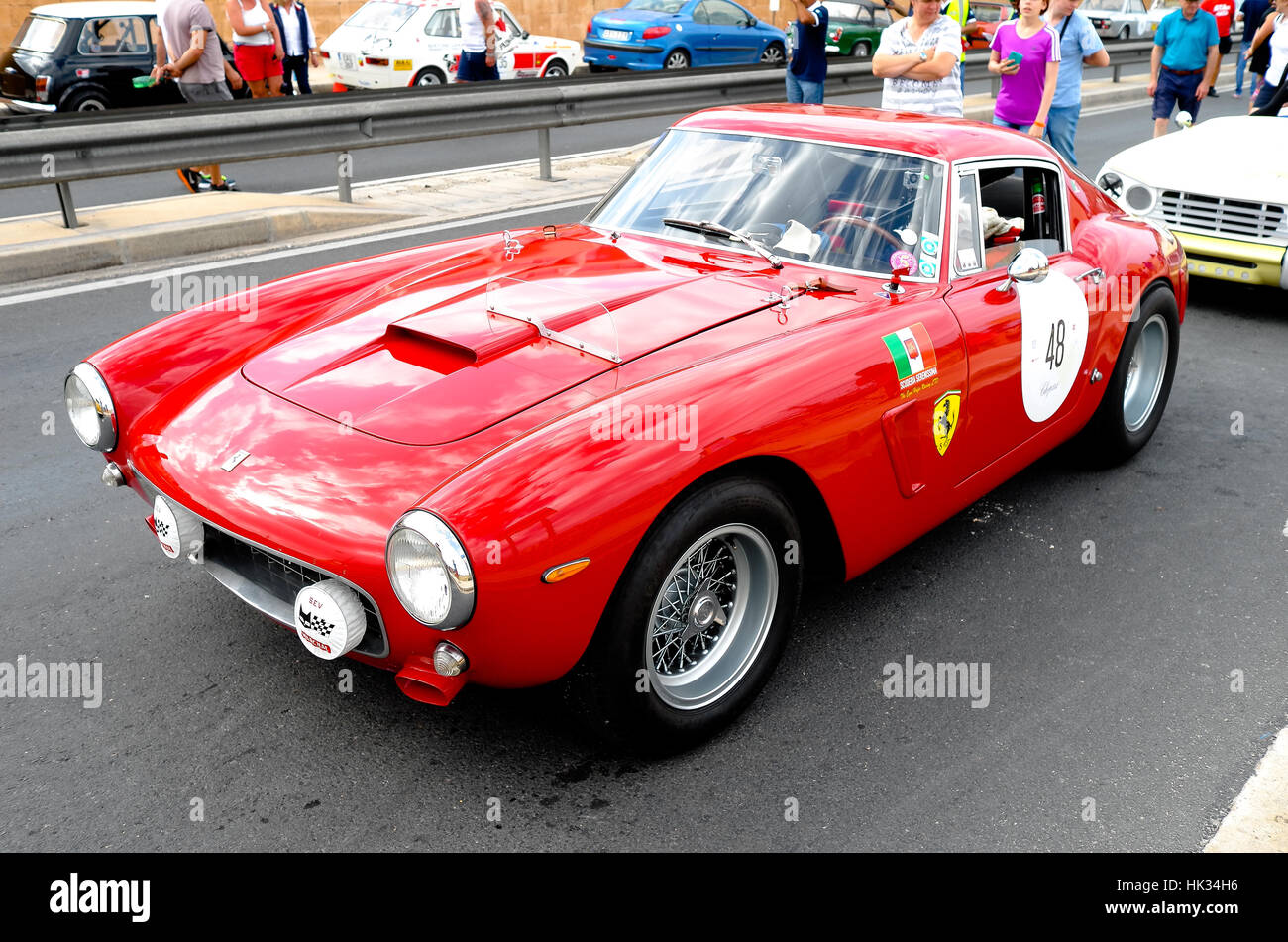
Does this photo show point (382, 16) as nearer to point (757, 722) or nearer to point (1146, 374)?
point (1146, 374)

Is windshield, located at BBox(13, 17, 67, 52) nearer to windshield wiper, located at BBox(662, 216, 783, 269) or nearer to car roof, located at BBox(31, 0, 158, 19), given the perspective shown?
car roof, located at BBox(31, 0, 158, 19)

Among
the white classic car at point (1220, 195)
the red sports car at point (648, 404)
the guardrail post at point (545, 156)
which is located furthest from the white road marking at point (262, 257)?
the white classic car at point (1220, 195)

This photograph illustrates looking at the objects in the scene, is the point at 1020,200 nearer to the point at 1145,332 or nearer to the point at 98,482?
the point at 1145,332

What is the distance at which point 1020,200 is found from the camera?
14.4 feet

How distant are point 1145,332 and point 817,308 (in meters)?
2.23

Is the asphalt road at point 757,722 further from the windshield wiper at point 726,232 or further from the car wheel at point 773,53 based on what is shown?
the car wheel at point 773,53

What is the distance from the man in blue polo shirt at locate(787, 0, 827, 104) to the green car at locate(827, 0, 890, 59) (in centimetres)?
1345

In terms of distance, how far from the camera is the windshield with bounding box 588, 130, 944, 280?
3.74 meters

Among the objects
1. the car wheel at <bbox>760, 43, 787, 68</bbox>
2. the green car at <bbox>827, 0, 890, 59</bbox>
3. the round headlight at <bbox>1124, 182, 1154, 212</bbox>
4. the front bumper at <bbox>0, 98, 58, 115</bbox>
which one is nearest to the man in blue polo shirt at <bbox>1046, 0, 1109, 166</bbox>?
the round headlight at <bbox>1124, 182, 1154, 212</bbox>

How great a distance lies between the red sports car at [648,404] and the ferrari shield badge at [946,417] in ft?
0.04

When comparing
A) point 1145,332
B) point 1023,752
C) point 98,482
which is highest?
point 1145,332

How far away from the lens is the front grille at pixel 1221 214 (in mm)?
6867

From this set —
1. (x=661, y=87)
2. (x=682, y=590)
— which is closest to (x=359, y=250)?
(x=661, y=87)

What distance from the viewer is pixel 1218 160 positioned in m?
7.43
